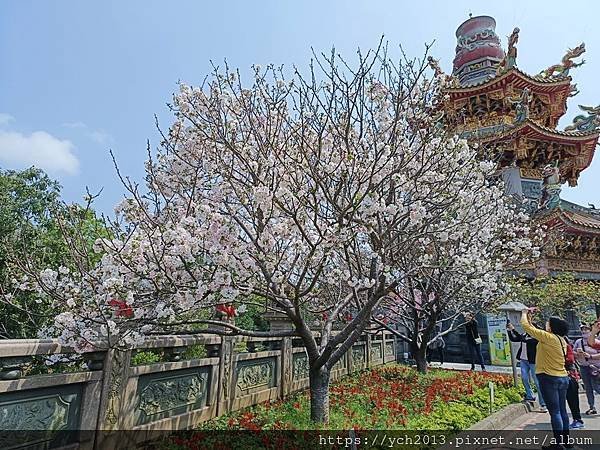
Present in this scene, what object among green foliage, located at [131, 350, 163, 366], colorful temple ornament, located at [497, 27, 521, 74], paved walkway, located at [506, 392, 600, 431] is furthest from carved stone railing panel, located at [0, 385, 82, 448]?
colorful temple ornament, located at [497, 27, 521, 74]

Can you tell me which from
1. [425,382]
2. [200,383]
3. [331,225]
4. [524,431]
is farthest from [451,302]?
[200,383]

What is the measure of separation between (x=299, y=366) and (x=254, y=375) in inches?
67.6

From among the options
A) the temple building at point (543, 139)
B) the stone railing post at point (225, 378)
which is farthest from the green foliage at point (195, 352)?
the temple building at point (543, 139)

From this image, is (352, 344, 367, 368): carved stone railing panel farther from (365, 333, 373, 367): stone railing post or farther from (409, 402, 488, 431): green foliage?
(409, 402, 488, 431): green foliage

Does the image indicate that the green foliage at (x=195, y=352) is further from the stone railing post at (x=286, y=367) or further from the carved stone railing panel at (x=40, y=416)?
the carved stone railing panel at (x=40, y=416)

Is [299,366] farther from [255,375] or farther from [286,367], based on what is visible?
[255,375]

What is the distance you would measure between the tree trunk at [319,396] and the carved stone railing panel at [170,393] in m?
1.70

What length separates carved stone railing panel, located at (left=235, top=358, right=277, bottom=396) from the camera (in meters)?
7.02

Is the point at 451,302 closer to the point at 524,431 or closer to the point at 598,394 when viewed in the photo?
the point at 598,394

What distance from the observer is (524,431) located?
656 cm

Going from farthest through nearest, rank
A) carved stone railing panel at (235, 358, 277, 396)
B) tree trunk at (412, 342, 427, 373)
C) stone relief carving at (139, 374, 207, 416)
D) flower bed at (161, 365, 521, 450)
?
tree trunk at (412, 342, 427, 373) → carved stone railing panel at (235, 358, 277, 396) → flower bed at (161, 365, 521, 450) → stone relief carving at (139, 374, 207, 416)

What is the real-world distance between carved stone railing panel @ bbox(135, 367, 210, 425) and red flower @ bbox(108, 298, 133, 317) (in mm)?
975

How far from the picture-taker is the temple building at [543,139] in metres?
15.8

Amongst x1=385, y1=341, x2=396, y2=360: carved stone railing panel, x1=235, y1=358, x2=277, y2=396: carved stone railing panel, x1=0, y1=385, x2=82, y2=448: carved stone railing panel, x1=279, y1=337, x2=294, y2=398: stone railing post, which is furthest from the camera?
x1=385, y1=341, x2=396, y2=360: carved stone railing panel
